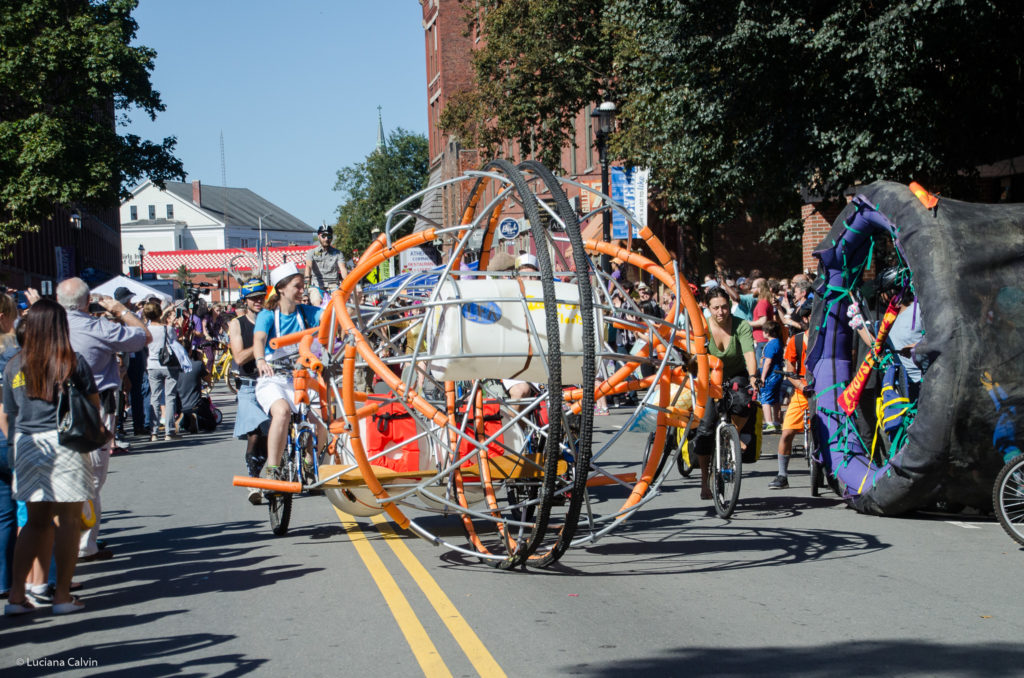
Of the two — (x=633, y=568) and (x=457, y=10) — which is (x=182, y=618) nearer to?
(x=633, y=568)

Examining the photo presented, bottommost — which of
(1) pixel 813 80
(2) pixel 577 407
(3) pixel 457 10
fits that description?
(2) pixel 577 407

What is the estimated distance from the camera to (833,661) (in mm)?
5520

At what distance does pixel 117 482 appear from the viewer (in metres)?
13.5

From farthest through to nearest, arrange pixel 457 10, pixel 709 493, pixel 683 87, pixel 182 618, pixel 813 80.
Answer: pixel 457 10 → pixel 683 87 → pixel 813 80 → pixel 709 493 → pixel 182 618

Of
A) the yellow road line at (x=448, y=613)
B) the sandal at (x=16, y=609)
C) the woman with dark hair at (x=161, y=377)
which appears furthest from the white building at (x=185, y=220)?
the sandal at (x=16, y=609)

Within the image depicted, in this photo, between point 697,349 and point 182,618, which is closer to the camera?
point 182,618

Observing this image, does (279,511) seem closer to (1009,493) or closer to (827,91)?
(1009,493)

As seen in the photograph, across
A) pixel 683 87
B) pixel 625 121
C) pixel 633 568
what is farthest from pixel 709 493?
pixel 625 121

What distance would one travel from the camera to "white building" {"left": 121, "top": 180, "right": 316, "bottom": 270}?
145 m

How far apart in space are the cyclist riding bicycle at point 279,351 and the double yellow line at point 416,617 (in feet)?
3.33

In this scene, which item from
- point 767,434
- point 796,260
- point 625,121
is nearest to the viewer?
point 767,434

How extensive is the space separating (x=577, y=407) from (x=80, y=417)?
3.29 meters

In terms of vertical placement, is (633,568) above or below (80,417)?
below

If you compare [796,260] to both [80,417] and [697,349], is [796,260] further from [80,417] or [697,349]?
[80,417]
